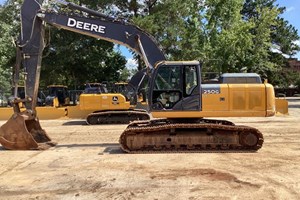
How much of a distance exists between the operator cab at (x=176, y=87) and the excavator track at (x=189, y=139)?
0.53 m

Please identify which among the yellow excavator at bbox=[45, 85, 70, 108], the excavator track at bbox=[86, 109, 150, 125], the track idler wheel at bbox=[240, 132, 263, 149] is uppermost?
the yellow excavator at bbox=[45, 85, 70, 108]

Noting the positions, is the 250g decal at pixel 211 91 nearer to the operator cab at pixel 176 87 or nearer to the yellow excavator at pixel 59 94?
the operator cab at pixel 176 87

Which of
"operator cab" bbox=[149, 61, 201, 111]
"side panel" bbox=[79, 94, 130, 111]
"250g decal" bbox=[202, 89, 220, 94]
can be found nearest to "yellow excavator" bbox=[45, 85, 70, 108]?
"side panel" bbox=[79, 94, 130, 111]

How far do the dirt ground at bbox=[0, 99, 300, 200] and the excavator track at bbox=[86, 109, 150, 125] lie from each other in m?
6.92

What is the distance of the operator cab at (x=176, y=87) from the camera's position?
10117 mm

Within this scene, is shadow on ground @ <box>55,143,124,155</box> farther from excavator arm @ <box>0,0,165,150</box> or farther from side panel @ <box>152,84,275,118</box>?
side panel @ <box>152,84,275,118</box>

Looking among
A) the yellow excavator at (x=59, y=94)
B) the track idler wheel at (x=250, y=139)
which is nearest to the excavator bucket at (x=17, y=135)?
the track idler wheel at (x=250, y=139)

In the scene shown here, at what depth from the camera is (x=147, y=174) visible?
770 centimetres

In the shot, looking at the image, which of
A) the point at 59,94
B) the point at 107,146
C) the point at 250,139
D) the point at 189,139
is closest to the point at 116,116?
the point at 107,146

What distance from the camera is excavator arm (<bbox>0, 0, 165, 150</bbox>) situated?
10.6 meters

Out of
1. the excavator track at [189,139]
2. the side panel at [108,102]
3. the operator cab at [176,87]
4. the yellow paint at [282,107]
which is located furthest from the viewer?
the yellow paint at [282,107]

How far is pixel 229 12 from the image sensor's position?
3375 centimetres

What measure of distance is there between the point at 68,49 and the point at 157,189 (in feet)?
75.4

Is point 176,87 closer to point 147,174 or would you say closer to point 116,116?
point 147,174
